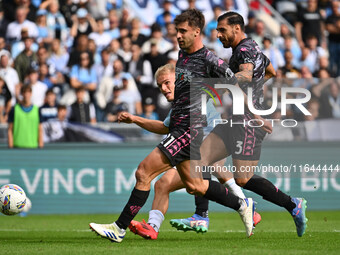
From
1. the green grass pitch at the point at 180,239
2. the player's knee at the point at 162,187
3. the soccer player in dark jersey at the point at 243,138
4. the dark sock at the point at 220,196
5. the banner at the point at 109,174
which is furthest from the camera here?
the banner at the point at 109,174

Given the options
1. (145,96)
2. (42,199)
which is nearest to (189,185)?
(42,199)

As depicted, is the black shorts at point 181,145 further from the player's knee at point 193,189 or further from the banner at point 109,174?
the banner at point 109,174

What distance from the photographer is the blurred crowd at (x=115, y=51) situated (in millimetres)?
14688

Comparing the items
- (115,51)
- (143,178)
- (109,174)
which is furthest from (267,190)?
(115,51)

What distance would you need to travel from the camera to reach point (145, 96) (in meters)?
15.1

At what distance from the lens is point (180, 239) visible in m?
8.38

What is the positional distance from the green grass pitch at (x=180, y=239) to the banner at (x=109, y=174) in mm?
1135

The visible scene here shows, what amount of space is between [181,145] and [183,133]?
132mm

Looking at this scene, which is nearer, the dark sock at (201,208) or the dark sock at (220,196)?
the dark sock at (220,196)

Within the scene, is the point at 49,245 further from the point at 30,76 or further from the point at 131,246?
the point at 30,76

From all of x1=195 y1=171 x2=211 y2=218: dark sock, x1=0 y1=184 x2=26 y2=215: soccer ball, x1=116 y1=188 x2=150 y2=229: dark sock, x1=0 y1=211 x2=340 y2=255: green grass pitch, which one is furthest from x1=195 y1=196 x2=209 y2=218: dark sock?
x1=0 y1=184 x2=26 y2=215: soccer ball

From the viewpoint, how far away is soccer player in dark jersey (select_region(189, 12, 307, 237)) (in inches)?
314

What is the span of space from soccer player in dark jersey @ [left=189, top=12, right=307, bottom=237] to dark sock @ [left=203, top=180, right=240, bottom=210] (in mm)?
253

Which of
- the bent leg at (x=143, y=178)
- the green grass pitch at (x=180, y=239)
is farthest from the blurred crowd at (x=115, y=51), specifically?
the bent leg at (x=143, y=178)
